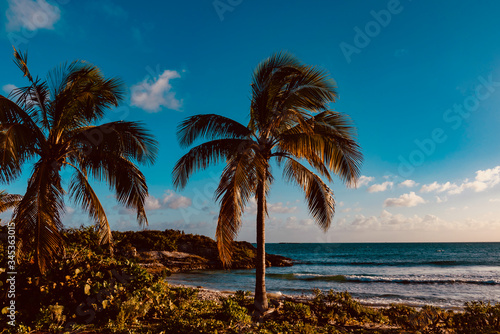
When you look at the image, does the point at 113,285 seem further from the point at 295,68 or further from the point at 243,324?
the point at 295,68

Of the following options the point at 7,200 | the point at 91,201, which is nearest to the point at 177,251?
the point at 7,200

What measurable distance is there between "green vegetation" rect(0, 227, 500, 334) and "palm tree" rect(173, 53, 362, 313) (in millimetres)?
1892

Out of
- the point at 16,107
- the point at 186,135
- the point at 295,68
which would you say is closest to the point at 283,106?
the point at 295,68

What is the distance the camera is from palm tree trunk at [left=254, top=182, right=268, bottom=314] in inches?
335

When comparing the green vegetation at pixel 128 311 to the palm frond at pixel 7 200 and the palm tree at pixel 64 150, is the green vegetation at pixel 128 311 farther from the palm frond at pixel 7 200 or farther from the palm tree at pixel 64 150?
the palm frond at pixel 7 200

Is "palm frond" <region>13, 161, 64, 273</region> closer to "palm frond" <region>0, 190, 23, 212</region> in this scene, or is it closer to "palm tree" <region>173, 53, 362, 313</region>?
"palm tree" <region>173, 53, 362, 313</region>

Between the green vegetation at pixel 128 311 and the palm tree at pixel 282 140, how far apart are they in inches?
74.5

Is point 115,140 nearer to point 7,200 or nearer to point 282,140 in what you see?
point 282,140

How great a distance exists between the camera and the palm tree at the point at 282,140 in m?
8.23

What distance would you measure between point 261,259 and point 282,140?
3561 mm

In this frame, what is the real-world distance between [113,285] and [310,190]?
20.3ft

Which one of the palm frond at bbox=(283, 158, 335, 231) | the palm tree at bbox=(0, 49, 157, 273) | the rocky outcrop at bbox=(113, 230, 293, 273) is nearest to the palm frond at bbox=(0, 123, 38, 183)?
the palm tree at bbox=(0, 49, 157, 273)

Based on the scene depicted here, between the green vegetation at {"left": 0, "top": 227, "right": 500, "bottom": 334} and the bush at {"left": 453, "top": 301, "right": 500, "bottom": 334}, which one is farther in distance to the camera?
the bush at {"left": 453, "top": 301, "right": 500, "bottom": 334}

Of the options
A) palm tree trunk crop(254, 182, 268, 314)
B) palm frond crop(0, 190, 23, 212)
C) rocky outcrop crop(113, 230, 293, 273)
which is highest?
palm frond crop(0, 190, 23, 212)
